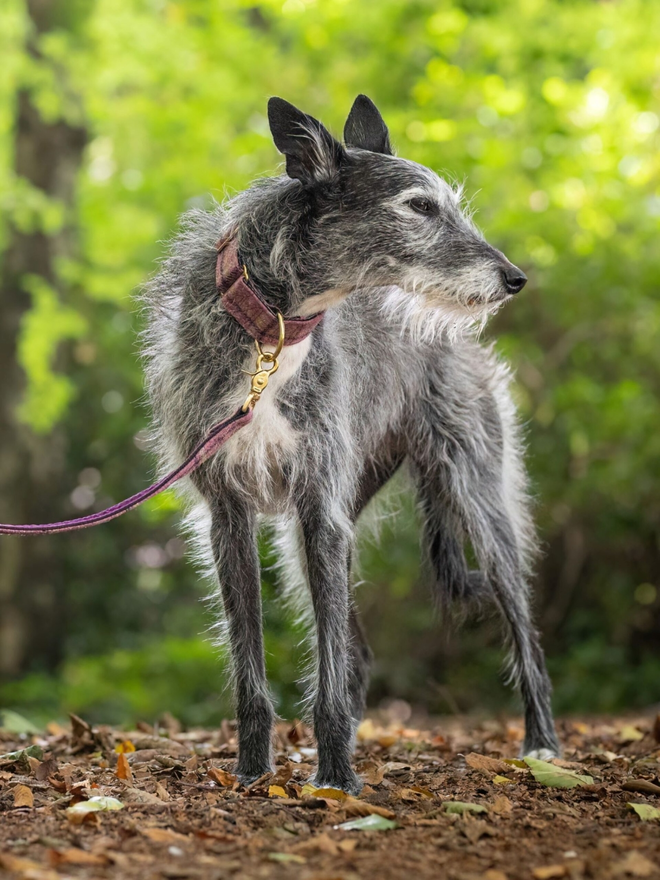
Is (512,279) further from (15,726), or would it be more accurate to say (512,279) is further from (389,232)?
(15,726)

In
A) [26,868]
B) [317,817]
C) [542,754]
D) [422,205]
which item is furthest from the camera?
[542,754]

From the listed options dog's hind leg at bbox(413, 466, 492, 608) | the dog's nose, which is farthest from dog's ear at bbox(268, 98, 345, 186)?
dog's hind leg at bbox(413, 466, 492, 608)

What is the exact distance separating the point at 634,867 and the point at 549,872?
0.23 m

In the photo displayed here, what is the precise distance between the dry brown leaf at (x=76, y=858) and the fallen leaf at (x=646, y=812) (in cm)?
176

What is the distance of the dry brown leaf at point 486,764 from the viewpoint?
171 inches

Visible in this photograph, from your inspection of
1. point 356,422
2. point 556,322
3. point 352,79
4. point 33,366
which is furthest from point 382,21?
point 356,422

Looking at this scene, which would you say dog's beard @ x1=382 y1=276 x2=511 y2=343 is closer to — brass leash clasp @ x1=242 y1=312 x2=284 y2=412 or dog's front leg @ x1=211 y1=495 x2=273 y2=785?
brass leash clasp @ x1=242 y1=312 x2=284 y2=412

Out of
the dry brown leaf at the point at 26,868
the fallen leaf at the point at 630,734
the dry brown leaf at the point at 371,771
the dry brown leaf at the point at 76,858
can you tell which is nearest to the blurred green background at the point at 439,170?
the fallen leaf at the point at 630,734

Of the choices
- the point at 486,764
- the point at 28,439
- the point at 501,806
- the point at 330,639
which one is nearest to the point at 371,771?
the point at 486,764

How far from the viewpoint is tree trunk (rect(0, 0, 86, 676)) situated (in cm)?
1177

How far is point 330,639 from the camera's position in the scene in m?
4.11

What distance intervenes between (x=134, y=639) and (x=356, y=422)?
9446 millimetres

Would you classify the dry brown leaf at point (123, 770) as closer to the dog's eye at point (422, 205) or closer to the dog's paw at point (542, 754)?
the dog's paw at point (542, 754)

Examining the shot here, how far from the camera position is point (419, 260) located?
4137 mm
